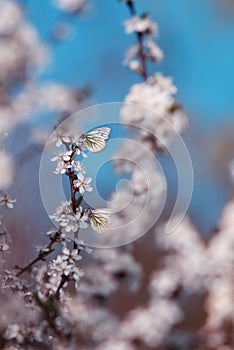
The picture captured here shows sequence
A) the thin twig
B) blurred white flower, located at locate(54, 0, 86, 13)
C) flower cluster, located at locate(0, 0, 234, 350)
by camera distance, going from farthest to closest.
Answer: blurred white flower, located at locate(54, 0, 86, 13) < the thin twig < flower cluster, located at locate(0, 0, 234, 350)

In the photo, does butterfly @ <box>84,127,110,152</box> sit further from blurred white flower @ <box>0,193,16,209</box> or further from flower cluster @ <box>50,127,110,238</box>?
blurred white flower @ <box>0,193,16,209</box>

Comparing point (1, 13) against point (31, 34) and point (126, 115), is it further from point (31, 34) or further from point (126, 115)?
point (126, 115)

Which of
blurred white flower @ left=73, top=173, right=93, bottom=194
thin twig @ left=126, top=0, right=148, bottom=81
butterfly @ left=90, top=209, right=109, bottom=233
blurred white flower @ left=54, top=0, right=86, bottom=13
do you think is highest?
blurred white flower @ left=54, top=0, right=86, bottom=13

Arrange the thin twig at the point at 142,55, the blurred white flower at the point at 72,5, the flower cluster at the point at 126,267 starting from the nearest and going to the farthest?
the flower cluster at the point at 126,267 < the thin twig at the point at 142,55 < the blurred white flower at the point at 72,5

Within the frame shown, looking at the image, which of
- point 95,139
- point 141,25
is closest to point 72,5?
point 141,25

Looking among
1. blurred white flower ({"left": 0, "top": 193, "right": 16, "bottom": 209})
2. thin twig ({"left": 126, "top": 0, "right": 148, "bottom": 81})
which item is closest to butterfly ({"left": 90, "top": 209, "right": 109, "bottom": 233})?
blurred white flower ({"left": 0, "top": 193, "right": 16, "bottom": 209})

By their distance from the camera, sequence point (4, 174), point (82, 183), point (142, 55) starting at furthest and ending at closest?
1. point (142, 55)
2. point (4, 174)
3. point (82, 183)

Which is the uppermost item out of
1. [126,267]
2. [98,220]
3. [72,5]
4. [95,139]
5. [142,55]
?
[72,5]

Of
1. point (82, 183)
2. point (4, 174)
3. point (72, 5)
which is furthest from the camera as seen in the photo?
point (72, 5)

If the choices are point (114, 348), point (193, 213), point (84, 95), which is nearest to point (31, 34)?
point (84, 95)

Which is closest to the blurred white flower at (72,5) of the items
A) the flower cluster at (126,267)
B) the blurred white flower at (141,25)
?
the flower cluster at (126,267)

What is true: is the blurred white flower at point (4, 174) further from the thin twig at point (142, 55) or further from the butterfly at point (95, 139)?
the thin twig at point (142, 55)

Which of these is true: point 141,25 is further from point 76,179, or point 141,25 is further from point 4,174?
point 76,179
